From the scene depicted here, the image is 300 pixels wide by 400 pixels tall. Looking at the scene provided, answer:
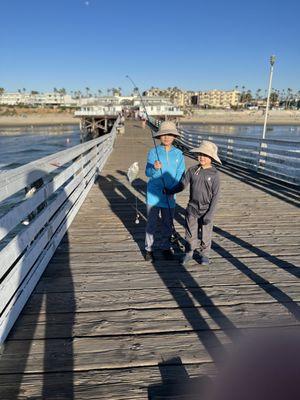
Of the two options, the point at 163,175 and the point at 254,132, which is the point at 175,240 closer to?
the point at 163,175

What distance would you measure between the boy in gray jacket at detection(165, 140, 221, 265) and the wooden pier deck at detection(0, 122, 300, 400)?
290 millimetres

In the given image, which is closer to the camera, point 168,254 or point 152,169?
point 152,169

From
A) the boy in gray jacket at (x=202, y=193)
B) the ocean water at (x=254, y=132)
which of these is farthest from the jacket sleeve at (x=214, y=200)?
the ocean water at (x=254, y=132)

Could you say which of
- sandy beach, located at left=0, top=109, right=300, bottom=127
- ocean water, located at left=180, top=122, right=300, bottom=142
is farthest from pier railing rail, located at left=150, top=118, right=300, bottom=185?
sandy beach, located at left=0, top=109, right=300, bottom=127

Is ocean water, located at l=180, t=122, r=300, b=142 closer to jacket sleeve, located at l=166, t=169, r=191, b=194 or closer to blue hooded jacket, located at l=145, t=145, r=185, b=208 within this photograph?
blue hooded jacket, located at l=145, t=145, r=185, b=208

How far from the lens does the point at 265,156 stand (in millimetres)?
10523

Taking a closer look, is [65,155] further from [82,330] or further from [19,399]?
[19,399]

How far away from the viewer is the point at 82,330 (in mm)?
2797

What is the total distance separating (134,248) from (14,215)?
208cm

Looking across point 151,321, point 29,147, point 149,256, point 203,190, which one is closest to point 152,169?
point 203,190

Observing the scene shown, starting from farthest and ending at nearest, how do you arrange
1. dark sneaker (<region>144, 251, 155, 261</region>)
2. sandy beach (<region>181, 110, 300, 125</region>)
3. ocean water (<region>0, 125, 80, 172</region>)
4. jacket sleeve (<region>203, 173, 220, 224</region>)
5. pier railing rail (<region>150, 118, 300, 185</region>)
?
sandy beach (<region>181, 110, 300, 125</region>), ocean water (<region>0, 125, 80, 172</region>), pier railing rail (<region>150, 118, 300, 185</region>), dark sneaker (<region>144, 251, 155, 261</region>), jacket sleeve (<region>203, 173, 220, 224</region>)

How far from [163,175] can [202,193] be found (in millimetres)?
544

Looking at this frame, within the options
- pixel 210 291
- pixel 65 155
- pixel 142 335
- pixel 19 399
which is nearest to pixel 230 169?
pixel 65 155

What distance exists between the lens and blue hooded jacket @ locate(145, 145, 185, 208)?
13.4ft
